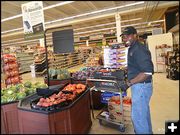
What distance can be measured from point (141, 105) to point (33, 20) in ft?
11.2

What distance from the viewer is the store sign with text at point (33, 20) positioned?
4557mm

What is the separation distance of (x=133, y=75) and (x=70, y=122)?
44.9 inches

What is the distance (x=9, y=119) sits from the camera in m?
3.09

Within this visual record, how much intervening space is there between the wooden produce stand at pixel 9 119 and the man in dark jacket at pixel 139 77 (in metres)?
1.95

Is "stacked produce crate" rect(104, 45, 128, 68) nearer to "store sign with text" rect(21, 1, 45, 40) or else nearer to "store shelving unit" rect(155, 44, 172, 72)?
"store sign with text" rect(21, 1, 45, 40)

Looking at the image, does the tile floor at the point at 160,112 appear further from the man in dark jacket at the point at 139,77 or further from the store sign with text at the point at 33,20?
the store sign with text at the point at 33,20

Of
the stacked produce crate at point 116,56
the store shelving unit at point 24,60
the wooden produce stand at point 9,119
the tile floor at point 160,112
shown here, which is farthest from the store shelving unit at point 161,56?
the store shelving unit at point 24,60

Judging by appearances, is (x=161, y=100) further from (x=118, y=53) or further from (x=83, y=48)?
(x=83, y=48)

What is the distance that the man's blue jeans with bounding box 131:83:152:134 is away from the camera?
8.77 feet

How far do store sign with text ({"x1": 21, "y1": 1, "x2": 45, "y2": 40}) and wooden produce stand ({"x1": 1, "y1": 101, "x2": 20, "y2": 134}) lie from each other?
1.97 meters

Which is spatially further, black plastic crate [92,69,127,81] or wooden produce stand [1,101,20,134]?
black plastic crate [92,69,127,81]

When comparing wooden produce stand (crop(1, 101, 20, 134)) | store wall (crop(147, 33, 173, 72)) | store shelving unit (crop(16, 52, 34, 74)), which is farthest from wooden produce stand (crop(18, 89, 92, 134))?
store shelving unit (crop(16, 52, 34, 74))

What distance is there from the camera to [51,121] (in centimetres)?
249

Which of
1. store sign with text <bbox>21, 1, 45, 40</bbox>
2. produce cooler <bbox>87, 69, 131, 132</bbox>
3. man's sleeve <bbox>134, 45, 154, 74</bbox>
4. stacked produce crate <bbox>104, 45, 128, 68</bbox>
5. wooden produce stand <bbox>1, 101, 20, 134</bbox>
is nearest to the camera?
man's sleeve <bbox>134, 45, 154, 74</bbox>
